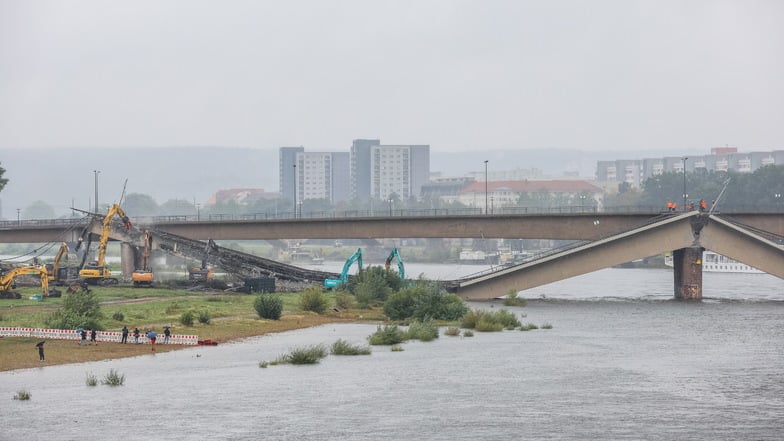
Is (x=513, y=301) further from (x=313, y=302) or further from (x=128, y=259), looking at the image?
(x=128, y=259)

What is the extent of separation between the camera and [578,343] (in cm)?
8281

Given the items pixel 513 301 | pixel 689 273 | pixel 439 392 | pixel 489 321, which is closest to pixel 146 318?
pixel 489 321

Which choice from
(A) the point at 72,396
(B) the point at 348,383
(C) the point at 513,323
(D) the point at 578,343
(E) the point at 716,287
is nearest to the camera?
(A) the point at 72,396

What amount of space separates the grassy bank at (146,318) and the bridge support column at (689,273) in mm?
35307

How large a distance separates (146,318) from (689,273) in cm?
5941

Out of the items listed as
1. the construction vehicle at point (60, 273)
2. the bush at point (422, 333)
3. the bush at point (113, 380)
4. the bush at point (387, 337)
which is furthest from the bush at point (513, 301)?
the bush at point (113, 380)

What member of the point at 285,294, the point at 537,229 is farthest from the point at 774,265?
the point at 285,294

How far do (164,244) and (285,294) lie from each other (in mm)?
20298

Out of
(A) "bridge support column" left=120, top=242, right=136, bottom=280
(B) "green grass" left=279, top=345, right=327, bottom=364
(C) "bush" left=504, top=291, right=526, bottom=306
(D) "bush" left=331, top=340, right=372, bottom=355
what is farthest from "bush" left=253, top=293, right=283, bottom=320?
(A) "bridge support column" left=120, top=242, right=136, bottom=280

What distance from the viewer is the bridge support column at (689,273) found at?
405 ft

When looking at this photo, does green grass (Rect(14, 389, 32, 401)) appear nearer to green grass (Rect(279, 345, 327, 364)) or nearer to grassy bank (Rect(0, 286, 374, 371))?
grassy bank (Rect(0, 286, 374, 371))

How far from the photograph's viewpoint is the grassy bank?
70.3 metres

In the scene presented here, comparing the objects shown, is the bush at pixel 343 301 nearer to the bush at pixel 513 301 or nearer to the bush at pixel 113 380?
the bush at pixel 513 301

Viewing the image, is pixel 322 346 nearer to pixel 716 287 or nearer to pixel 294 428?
pixel 294 428
